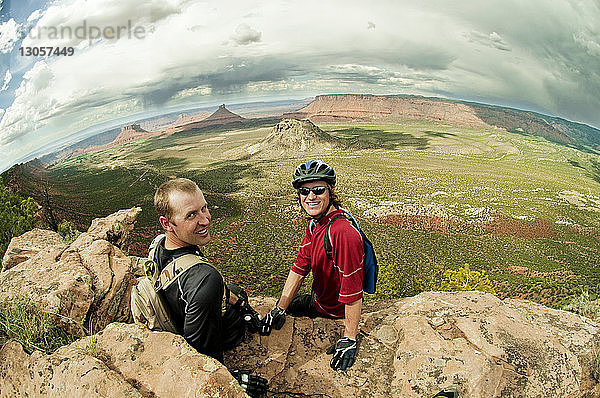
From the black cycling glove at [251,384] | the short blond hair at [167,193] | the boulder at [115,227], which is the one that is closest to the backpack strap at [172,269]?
Result: the short blond hair at [167,193]

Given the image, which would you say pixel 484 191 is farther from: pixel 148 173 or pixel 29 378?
pixel 148 173

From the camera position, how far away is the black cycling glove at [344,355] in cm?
396

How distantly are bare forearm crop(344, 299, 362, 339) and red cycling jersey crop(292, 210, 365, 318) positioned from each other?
0.12m

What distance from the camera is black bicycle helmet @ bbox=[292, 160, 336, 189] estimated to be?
4.20 meters

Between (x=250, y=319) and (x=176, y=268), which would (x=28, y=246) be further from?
(x=176, y=268)

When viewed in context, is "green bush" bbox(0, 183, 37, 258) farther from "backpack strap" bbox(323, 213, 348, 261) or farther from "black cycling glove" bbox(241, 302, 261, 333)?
"backpack strap" bbox(323, 213, 348, 261)

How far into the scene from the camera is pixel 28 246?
10.3 meters

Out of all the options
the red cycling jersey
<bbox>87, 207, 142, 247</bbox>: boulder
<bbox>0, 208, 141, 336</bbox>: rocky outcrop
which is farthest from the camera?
<bbox>87, 207, 142, 247</bbox>: boulder

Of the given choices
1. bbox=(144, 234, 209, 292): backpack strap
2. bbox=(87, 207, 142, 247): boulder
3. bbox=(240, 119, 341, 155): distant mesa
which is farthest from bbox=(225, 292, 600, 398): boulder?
bbox=(240, 119, 341, 155): distant mesa

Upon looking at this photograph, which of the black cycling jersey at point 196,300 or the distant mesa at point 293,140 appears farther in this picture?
the distant mesa at point 293,140

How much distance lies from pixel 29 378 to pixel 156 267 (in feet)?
4.86

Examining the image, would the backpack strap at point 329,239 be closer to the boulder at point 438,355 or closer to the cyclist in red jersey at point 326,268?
the cyclist in red jersey at point 326,268

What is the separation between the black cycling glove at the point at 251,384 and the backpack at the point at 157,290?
0.86 m

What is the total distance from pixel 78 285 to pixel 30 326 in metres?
1.12
